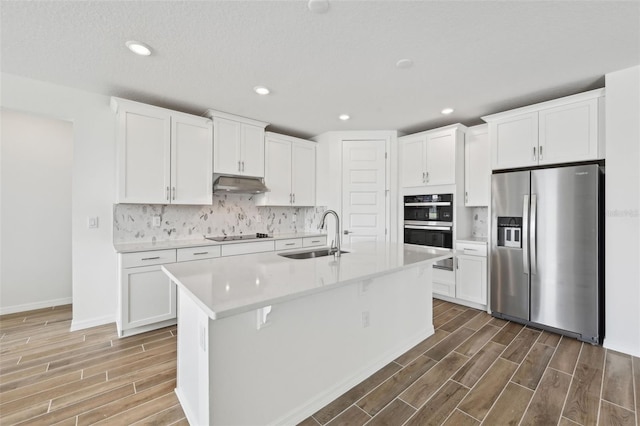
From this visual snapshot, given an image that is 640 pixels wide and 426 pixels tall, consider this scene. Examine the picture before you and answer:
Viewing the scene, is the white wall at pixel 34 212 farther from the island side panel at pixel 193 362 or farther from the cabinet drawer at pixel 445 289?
the cabinet drawer at pixel 445 289

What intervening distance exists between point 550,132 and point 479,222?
1.46 metres

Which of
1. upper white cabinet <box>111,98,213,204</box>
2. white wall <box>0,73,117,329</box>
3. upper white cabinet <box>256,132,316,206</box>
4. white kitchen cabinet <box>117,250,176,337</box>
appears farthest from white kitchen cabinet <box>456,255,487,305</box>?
white wall <box>0,73,117,329</box>

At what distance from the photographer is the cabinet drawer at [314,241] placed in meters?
4.18

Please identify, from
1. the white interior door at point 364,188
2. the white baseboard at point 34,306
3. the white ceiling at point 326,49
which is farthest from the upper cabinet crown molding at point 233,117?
the white baseboard at point 34,306

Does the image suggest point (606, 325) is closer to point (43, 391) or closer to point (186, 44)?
point (186, 44)

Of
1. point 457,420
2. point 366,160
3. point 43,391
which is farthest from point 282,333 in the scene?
point 366,160

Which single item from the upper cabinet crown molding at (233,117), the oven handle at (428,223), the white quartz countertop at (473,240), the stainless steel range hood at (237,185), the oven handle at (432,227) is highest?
the upper cabinet crown molding at (233,117)

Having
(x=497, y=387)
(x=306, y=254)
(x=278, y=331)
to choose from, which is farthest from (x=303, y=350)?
(x=497, y=387)

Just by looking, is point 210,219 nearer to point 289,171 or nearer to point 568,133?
point 289,171

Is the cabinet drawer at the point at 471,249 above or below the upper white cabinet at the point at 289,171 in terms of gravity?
below

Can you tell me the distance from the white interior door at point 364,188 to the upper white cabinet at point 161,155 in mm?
2029

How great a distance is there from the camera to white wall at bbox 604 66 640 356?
2373 mm

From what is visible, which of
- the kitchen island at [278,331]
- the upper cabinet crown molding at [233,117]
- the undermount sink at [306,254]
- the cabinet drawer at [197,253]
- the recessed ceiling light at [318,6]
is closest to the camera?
the kitchen island at [278,331]

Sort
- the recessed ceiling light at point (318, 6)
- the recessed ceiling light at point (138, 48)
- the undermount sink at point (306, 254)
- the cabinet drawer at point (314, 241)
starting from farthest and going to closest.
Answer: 1. the cabinet drawer at point (314, 241)
2. the undermount sink at point (306, 254)
3. the recessed ceiling light at point (138, 48)
4. the recessed ceiling light at point (318, 6)
